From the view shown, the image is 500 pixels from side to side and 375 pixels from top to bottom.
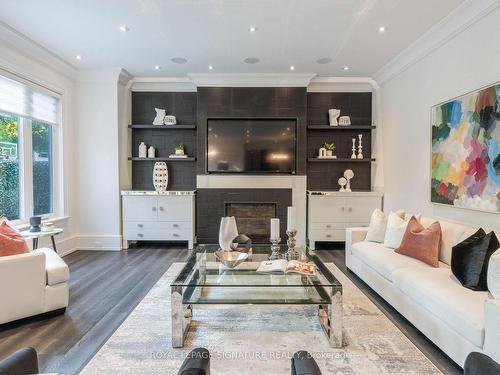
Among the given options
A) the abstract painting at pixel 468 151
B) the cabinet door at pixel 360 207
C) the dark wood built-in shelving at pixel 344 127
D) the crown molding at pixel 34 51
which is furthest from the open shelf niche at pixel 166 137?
the abstract painting at pixel 468 151

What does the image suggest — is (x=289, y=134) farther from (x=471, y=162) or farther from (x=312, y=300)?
(x=312, y=300)

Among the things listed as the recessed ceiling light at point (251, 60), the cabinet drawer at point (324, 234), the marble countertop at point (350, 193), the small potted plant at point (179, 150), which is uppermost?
the recessed ceiling light at point (251, 60)

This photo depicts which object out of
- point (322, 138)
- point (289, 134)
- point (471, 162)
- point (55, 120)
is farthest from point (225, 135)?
point (471, 162)

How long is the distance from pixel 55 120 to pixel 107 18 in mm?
2177

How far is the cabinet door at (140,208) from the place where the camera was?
526 centimetres

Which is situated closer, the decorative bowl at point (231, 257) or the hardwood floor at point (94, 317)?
the hardwood floor at point (94, 317)

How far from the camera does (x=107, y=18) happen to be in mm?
3396

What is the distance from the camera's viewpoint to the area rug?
78.8 inches

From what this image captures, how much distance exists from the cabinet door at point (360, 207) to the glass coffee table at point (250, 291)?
2623 millimetres

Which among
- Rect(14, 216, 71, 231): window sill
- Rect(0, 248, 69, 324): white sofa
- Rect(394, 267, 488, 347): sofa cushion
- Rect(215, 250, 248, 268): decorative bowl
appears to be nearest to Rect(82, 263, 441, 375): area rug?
Rect(394, 267, 488, 347): sofa cushion

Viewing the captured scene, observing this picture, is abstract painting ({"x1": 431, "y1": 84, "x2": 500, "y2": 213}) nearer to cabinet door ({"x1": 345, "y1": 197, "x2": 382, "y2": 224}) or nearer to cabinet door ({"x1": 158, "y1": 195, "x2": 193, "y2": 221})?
cabinet door ({"x1": 345, "y1": 197, "x2": 382, "y2": 224})

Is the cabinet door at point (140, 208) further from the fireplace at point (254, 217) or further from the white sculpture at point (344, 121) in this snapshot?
the white sculpture at point (344, 121)

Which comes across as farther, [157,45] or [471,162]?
[157,45]

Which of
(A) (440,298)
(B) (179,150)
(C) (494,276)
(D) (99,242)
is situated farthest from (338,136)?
(D) (99,242)
